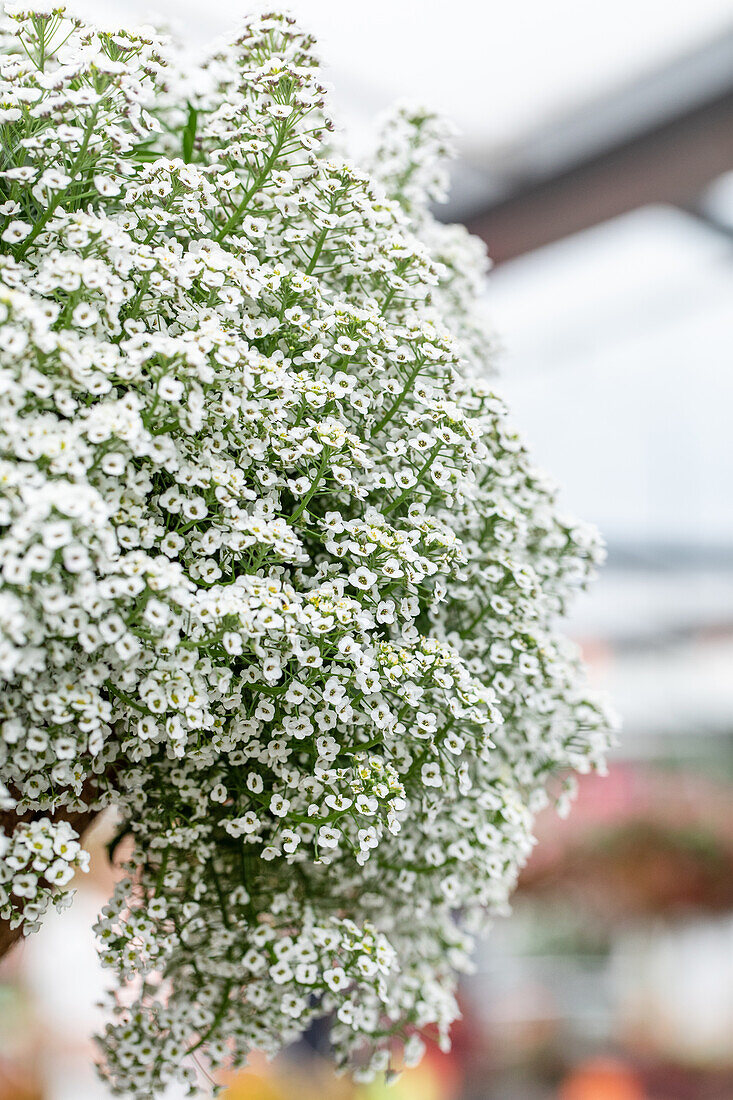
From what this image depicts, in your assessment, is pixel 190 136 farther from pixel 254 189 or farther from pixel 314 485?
pixel 314 485

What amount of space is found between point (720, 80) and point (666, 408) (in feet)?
4.24

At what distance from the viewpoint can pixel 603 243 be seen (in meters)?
3.10

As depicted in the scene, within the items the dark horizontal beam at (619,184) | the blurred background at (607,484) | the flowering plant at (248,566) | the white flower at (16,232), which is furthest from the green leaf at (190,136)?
the dark horizontal beam at (619,184)

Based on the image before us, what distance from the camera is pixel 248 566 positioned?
0.55 metres

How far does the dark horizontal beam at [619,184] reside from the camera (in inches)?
96.2

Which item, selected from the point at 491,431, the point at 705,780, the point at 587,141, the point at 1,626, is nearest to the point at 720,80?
the point at 587,141

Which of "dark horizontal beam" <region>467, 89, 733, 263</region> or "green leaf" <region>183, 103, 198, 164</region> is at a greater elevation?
"dark horizontal beam" <region>467, 89, 733, 263</region>

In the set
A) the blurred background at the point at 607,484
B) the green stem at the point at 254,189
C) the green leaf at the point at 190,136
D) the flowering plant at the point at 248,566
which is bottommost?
the flowering plant at the point at 248,566

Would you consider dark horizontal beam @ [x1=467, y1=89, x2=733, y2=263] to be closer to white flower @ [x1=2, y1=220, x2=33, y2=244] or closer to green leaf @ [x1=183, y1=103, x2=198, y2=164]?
green leaf @ [x1=183, y1=103, x2=198, y2=164]

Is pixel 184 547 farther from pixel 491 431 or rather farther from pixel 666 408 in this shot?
pixel 666 408

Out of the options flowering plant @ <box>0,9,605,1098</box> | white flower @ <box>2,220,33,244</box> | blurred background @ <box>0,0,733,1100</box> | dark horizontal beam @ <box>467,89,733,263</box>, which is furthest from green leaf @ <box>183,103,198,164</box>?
dark horizontal beam @ <box>467,89,733,263</box>

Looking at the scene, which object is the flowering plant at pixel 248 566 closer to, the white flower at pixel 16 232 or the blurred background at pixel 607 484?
the white flower at pixel 16 232

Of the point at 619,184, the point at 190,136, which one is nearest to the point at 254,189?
the point at 190,136

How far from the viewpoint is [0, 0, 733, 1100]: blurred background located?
7.83ft
